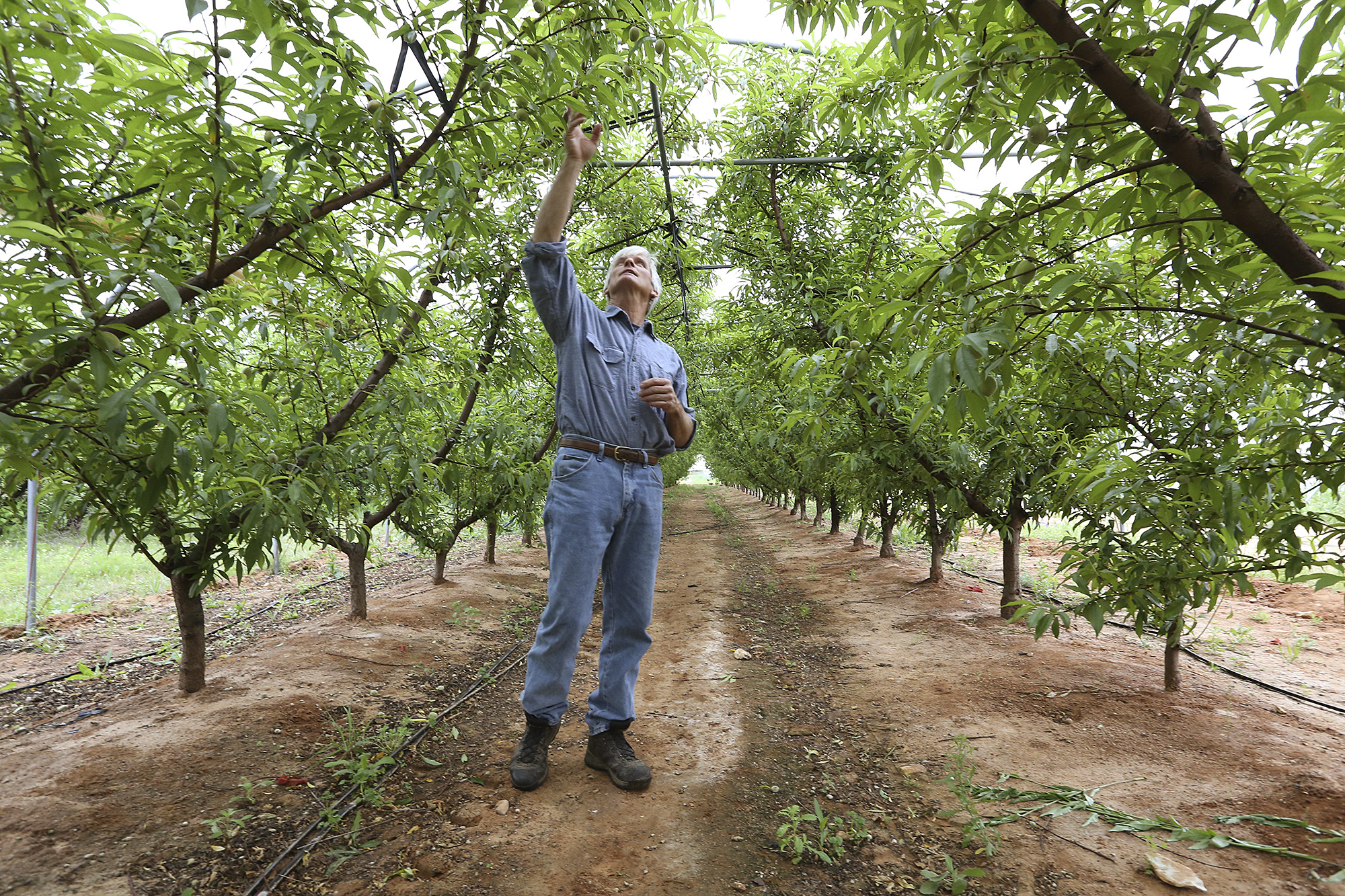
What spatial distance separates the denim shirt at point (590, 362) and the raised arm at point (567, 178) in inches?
2.1

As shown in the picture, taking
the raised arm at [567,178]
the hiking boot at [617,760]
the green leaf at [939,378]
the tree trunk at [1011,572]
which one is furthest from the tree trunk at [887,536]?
the green leaf at [939,378]

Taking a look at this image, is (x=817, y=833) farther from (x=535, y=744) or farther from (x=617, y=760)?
(x=535, y=744)

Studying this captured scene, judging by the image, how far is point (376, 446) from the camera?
2850 millimetres

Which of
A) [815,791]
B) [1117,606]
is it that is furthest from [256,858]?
[1117,606]

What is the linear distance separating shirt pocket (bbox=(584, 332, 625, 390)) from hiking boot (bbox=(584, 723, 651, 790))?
4.40ft

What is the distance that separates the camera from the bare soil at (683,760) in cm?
193

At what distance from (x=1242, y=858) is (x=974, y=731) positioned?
1.13 metres

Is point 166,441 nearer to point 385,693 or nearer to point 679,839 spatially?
point 679,839

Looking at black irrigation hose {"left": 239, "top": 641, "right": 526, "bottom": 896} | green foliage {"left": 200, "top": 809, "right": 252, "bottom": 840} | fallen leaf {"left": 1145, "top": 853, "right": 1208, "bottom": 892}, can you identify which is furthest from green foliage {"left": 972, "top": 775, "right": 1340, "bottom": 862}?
green foliage {"left": 200, "top": 809, "right": 252, "bottom": 840}

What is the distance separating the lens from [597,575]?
7.88 ft

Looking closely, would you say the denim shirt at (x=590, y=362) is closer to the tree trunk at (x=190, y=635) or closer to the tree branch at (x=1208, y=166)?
the tree branch at (x=1208, y=166)

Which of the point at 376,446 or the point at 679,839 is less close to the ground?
the point at 376,446

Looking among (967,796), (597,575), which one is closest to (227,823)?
(597,575)

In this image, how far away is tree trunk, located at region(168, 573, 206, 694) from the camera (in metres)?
3.17
